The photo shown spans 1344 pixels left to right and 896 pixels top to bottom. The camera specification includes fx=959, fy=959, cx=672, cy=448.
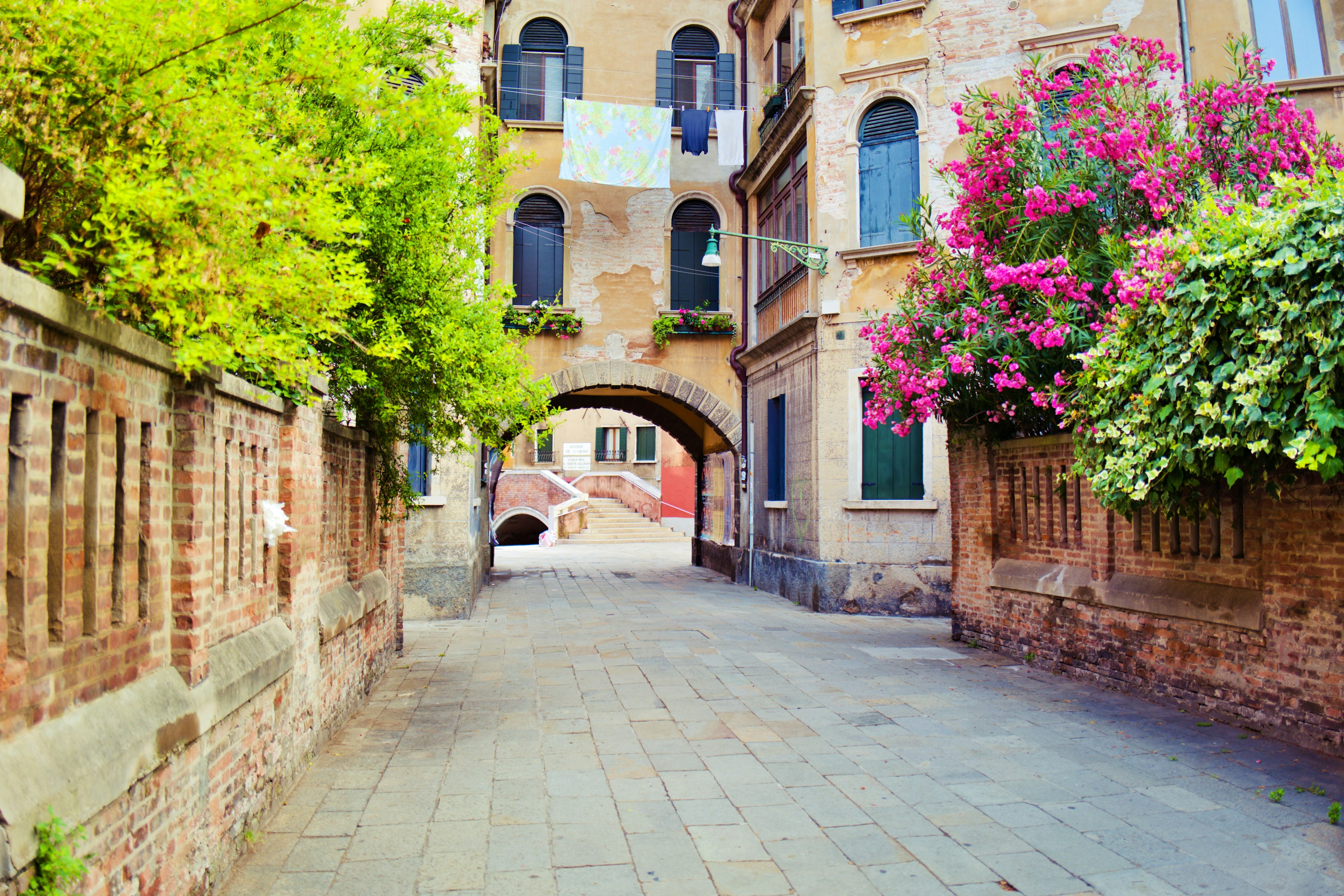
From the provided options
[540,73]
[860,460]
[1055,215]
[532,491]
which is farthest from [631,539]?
[1055,215]

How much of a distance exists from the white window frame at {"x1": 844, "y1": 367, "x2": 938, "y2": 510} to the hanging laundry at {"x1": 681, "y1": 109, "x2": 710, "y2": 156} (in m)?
6.25

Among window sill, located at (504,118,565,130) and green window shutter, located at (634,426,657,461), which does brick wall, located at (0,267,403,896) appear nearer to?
window sill, located at (504,118,565,130)

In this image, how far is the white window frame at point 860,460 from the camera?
13891 millimetres

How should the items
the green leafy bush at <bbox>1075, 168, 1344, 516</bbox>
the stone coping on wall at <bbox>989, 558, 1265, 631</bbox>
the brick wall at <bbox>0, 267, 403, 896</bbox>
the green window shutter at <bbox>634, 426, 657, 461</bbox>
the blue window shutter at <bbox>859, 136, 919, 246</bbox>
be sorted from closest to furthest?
the brick wall at <bbox>0, 267, 403, 896</bbox>
the green leafy bush at <bbox>1075, 168, 1344, 516</bbox>
the stone coping on wall at <bbox>989, 558, 1265, 631</bbox>
the blue window shutter at <bbox>859, 136, 919, 246</bbox>
the green window shutter at <bbox>634, 426, 657, 461</bbox>

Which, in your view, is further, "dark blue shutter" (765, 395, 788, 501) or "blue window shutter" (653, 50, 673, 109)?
"blue window shutter" (653, 50, 673, 109)

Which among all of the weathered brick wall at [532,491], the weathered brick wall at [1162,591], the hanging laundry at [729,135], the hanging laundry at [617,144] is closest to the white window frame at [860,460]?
the weathered brick wall at [1162,591]

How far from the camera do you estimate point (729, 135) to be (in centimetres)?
1778

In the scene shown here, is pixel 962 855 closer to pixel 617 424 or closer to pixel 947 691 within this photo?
pixel 947 691

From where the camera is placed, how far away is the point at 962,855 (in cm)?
435

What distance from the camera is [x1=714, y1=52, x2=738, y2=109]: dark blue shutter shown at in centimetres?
1922

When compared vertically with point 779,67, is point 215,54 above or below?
below

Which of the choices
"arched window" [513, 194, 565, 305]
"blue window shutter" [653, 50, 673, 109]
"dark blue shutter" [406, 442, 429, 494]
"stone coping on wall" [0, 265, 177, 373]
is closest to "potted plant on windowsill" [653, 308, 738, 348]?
"arched window" [513, 194, 565, 305]

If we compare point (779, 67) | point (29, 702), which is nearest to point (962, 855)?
point (29, 702)

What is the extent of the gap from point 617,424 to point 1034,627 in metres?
40.0
